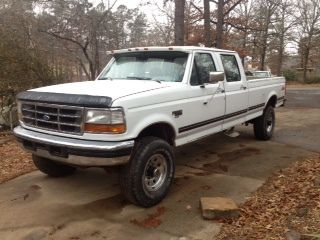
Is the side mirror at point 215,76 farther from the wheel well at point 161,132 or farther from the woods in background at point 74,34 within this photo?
the woods in background at point 74,34

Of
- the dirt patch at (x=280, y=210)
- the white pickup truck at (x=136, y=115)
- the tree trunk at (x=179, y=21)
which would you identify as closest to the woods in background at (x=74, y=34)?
the tree trunk at (x=179, y=21)

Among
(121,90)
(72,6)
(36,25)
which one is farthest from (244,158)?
(72,6)

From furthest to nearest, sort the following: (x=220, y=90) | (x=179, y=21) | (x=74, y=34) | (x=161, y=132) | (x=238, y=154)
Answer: (x=74, y=34)
(x=179, y=21)
(x=238, y=154)
(x=220, y=90)
(x=161, y=132)

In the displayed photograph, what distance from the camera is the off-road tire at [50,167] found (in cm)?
591

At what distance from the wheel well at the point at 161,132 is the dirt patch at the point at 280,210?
4.38ft

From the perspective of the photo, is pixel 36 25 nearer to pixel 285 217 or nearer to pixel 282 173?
pixel 282 173

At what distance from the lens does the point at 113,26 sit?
19.0 metres

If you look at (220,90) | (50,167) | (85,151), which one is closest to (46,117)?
(85,151)

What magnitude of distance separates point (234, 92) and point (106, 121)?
321cm

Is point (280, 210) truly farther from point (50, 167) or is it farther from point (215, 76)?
point (50, 167)

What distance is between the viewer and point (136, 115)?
4.59 metres

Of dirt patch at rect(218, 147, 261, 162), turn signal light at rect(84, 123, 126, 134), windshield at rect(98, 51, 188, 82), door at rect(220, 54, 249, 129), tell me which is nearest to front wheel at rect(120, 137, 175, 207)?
turn signal light at rect(84, 123, 126, 134)

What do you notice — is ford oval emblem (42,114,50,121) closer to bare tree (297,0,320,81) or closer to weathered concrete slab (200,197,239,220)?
weathered concrete slab (200,197,239,220)

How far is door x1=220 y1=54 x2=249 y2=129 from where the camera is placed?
6.74 meters
